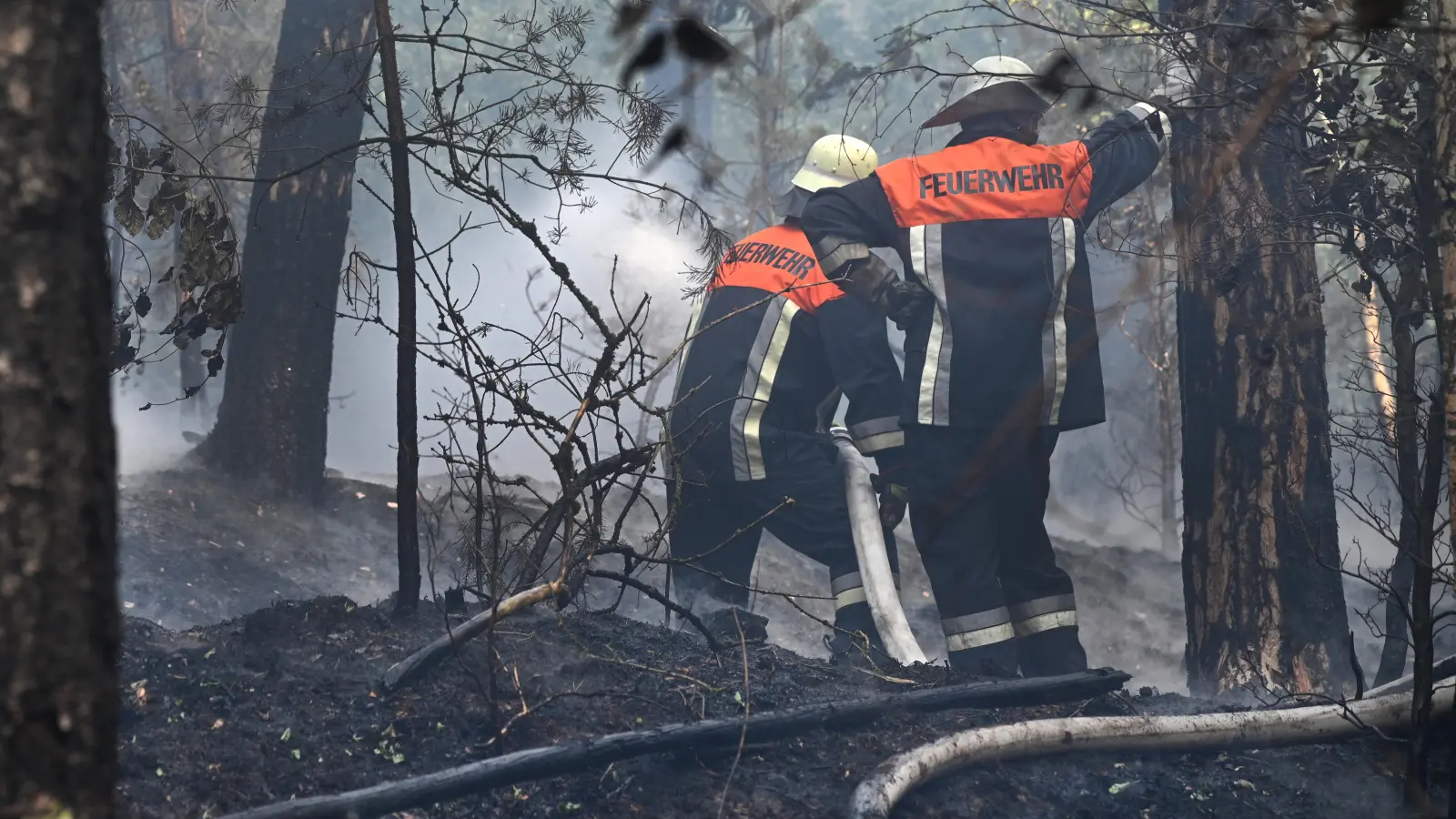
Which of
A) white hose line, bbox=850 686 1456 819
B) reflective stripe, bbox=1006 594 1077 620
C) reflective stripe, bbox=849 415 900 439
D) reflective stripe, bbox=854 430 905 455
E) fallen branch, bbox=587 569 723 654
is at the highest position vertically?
reflective stripe, bbox=849 415 900 439

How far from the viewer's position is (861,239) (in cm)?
490

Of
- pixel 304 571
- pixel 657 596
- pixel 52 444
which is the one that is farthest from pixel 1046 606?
pixel 52 444

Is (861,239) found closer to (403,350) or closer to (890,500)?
(890,500)

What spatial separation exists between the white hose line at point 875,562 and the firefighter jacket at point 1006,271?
22.0 inches

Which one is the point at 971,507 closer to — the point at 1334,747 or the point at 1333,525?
the point at 1333,525

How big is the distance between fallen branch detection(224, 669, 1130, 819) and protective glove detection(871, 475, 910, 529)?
4.97 ft

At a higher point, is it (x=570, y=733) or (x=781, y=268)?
(x=781, y=268)

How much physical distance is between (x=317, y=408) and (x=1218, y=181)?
184 inches

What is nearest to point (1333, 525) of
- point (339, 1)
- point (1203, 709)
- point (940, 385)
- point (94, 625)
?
point (1203, 709)

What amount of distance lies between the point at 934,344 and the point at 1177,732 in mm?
1970

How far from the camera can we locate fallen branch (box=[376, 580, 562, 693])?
325 centimetres

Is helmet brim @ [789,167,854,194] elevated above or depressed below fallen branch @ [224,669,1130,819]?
above

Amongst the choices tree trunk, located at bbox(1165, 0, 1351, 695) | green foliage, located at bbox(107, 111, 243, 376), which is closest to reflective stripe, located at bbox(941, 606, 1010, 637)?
tree trunk, located at bbox(1165, 0, 1351, 695)

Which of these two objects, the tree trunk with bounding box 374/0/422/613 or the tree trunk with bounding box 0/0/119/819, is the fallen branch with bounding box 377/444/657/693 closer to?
the tree trunk with bounding box 374/0/422/613
